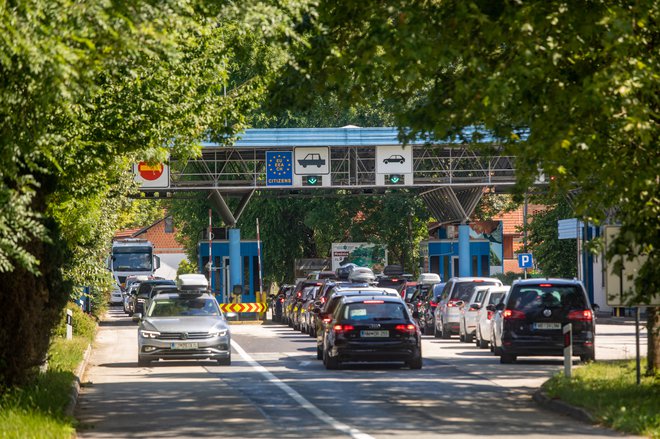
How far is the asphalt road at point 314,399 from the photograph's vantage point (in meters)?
15.1

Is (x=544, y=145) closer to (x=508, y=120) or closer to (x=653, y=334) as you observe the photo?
(x=508, y=120)

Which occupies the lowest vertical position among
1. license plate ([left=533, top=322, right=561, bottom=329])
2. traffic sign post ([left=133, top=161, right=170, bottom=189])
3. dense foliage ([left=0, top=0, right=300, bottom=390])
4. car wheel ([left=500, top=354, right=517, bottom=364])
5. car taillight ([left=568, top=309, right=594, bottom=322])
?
car wheel ([left=500, top=354, right=517, bottom=364])

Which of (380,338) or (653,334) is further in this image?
(380,338)

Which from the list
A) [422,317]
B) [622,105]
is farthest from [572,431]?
[422,317]

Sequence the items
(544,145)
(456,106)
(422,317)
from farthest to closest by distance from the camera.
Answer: (422,317) → (456,106) → (544,145)

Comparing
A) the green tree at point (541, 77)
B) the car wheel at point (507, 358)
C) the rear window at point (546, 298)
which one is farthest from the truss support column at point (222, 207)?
the green tree at point (541, 77)

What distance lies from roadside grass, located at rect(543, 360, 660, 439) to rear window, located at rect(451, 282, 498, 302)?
16.0m

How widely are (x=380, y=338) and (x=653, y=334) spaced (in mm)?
6837

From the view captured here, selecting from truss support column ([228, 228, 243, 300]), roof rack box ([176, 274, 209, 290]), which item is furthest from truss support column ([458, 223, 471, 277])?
roof rack box ([176, 274, 209, 290])

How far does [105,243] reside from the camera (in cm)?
3925

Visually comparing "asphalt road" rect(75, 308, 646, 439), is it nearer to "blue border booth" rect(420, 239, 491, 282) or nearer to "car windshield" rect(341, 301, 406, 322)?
"car windshield" rect(341, 301, 406, 322)

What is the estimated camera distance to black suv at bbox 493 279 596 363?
26.4 m

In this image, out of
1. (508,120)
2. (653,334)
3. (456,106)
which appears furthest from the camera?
(653,334)

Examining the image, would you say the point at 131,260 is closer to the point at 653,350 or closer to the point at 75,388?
the point at 75,388
